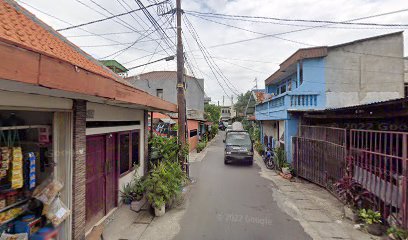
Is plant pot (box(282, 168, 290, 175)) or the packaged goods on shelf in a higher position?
the packaged goods on shelf

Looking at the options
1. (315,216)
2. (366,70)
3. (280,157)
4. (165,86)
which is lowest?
(315,216)

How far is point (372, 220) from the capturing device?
4.89 m

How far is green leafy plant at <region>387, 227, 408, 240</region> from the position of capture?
4.08 metres

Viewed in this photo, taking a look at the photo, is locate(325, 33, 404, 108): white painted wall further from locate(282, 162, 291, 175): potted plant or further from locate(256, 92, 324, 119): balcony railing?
locate(282, 162, 291, 175): potted plant

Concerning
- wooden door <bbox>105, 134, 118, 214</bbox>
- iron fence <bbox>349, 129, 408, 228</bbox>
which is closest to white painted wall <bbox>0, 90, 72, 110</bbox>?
wooden door <bbox>105, 134, 118, 214</bbox>

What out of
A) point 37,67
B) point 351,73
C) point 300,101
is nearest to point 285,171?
point 300,101

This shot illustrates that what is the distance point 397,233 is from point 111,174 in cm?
615

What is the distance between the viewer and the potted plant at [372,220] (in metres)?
4.69

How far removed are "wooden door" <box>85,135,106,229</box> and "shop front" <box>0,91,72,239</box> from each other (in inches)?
34.2

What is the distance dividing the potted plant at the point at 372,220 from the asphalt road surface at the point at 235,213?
54.9 inches

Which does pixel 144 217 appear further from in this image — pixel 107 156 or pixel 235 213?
pixel 235 213

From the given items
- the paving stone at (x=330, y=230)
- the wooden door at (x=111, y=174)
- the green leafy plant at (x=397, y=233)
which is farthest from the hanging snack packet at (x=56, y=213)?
the green leafy plant at (x=397, y=233)

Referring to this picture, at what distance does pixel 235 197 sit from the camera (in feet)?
23.6

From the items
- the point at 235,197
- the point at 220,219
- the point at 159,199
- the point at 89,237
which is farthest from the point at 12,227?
the point at 235,197
